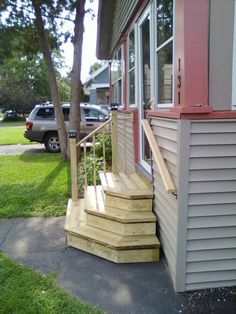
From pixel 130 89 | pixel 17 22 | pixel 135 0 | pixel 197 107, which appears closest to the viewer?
pixel 197 107

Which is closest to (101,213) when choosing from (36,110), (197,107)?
(197,107)

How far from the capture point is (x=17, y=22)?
11102mm

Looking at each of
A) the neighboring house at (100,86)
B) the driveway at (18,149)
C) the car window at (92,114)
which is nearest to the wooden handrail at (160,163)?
the car window at (92,114)

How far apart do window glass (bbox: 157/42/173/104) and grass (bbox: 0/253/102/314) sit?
2.11 m

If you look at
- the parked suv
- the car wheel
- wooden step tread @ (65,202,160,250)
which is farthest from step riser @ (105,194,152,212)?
the car wheel

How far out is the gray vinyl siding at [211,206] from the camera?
2812 mm

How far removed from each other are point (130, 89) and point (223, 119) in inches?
152

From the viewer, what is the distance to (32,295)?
302 cm

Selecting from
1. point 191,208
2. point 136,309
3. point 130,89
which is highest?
point 130,89

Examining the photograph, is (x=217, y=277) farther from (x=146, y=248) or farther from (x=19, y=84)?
(x=19, y=84)

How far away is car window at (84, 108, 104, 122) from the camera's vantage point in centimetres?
1238

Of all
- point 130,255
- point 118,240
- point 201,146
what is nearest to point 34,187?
point 118,240

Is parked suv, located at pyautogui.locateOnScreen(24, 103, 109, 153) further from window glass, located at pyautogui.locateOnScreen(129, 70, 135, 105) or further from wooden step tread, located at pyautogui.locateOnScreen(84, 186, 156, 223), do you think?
wooden step tread, located at pyautogui.locateOnScreen(84, 186, 156, 223)

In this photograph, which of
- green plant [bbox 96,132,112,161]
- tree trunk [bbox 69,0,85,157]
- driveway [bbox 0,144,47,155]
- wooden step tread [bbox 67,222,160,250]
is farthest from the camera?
driveway [bbox 0,144,47,155]
